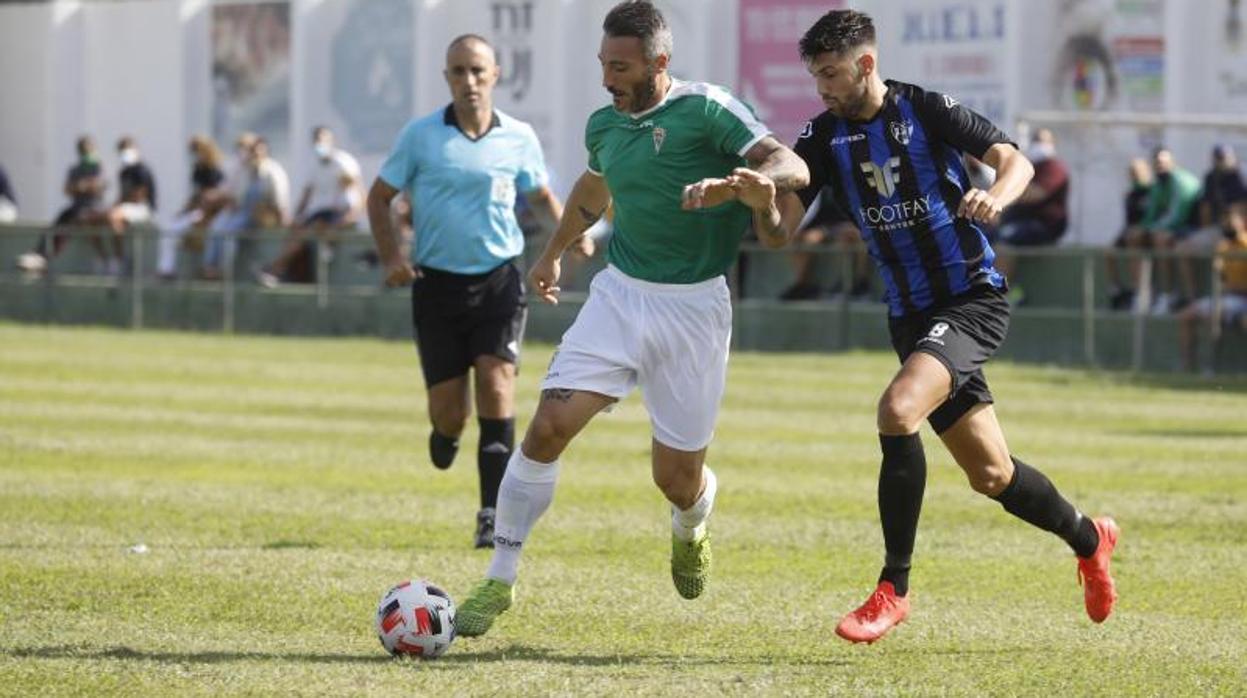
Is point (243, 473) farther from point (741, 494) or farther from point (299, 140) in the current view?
point (299, 140)

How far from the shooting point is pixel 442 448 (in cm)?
1221

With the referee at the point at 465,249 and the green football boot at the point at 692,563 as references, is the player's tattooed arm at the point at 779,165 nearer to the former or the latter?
the green football boot at the point at 692,563

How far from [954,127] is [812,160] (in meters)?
0.53

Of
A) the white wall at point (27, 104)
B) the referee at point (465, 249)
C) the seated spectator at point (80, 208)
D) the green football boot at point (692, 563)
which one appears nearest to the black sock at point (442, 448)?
the referee at point (465, 249)

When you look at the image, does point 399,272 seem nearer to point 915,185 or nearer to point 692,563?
point 692,563

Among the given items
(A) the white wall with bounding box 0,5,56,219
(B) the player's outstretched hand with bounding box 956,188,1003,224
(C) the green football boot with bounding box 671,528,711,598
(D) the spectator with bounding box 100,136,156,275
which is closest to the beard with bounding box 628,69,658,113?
(B) the player's outstretched hand with bounding box 956,188,1003,224

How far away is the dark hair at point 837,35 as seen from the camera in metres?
8.55

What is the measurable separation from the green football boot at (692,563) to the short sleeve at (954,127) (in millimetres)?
1703

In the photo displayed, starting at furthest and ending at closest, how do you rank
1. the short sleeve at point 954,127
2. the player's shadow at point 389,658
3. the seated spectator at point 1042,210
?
the seated spectator at point 1042,210, the short sleeve at point 954,127, the player's shadow at point 389,658

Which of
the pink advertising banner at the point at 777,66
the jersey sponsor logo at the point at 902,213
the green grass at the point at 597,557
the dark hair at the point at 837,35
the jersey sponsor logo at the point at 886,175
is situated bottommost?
the green grass at the point at 597,557

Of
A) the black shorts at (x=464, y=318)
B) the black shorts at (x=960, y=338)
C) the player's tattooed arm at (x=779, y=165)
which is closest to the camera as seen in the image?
the player's tattooed arm at (x=779, y=165)

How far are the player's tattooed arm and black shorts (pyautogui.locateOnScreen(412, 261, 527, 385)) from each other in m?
3.37

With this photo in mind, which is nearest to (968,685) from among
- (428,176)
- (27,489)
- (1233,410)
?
(428,176)

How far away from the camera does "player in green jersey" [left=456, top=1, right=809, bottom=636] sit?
8.63m
